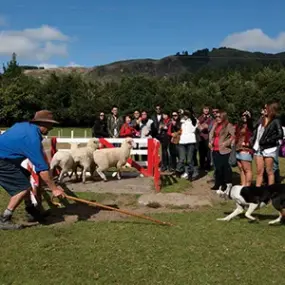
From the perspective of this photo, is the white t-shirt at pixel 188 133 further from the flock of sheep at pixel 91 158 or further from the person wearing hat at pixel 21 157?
the person wearing hat at pixel 21 157

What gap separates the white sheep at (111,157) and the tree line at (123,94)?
149 ft

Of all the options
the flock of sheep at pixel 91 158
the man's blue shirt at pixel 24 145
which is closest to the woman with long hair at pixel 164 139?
the flock of sheep at pixel 91 158

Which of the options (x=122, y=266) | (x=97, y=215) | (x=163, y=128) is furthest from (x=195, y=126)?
→ (x=122, y=266)

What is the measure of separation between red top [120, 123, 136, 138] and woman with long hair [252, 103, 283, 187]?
5.31 m

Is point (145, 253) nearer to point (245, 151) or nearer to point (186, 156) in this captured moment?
point (245, 151)

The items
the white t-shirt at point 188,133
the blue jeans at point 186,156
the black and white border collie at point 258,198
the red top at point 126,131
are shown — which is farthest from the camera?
the red top at point 126,131

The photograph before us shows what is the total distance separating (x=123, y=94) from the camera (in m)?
67.1

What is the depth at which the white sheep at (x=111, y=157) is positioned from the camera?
11.4m

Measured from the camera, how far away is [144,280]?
489cm

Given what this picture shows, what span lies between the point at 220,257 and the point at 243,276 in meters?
0.64

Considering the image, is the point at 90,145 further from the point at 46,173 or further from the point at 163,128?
the point at 46,173

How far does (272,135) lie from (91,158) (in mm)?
4892

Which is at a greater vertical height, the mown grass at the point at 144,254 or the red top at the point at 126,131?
the red top at the point at 126,131

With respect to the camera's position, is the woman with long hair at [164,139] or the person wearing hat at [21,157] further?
the woman with long hair at [164,139]
